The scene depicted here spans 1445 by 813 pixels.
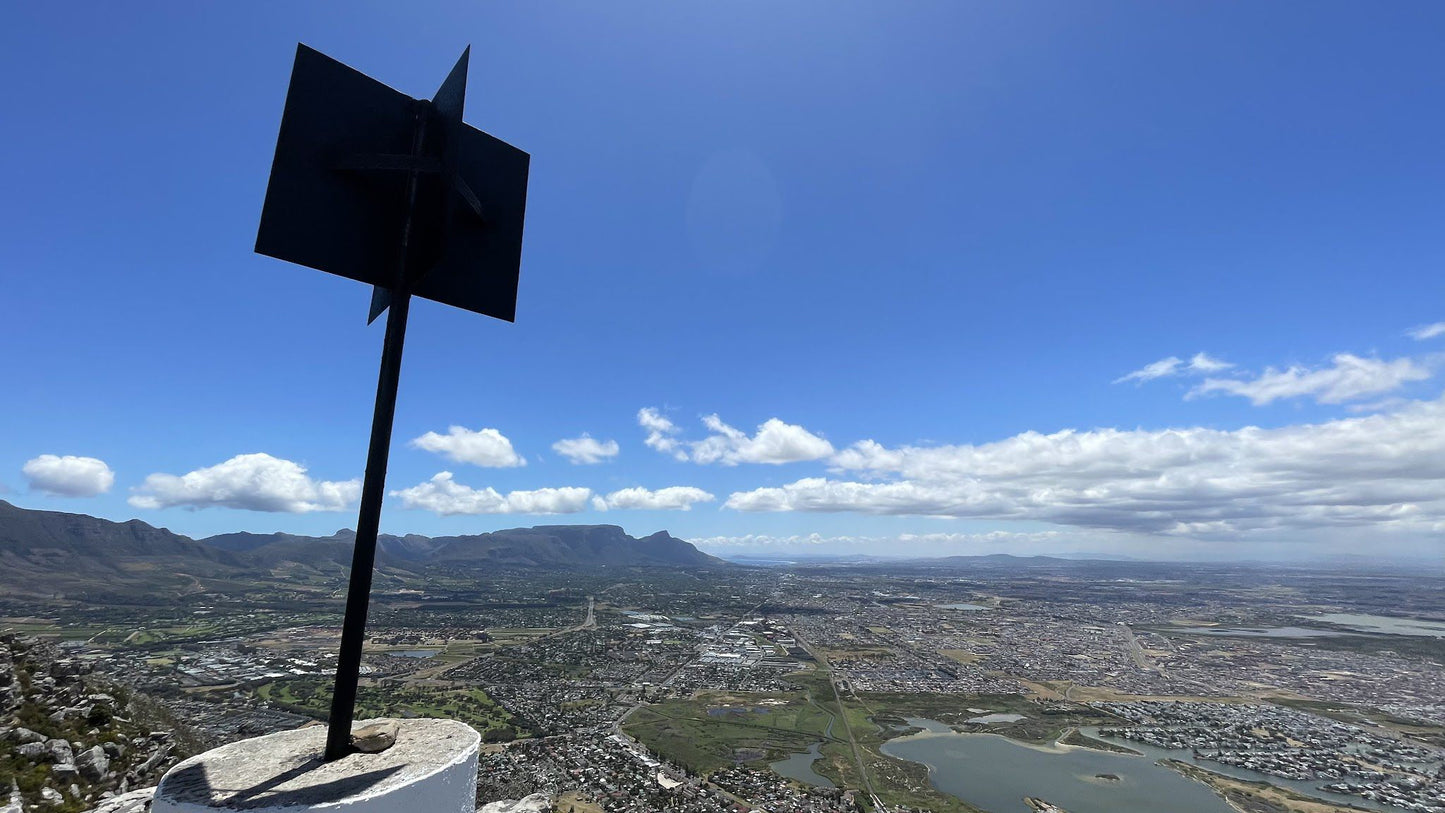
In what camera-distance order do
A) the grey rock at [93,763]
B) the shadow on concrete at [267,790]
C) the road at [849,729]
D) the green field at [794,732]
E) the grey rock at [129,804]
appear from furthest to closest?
the green field at [794,732] → the road at [849,729] → the grey rock at [93,763] → the grey rock at [129,804] → the shadow on concrete at [267,790]

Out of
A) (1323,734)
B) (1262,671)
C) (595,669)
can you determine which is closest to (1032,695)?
(1323,734)

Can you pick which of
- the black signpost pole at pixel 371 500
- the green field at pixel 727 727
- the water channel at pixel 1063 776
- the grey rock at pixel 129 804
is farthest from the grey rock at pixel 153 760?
the water channel at pixel 1063 776

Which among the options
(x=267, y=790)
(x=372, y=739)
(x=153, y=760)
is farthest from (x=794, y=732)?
(x=267, y=790)

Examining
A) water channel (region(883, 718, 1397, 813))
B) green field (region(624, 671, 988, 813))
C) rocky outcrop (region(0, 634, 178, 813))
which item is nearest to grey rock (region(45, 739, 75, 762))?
rocky outcrop (region(0, 634, 178, 813))

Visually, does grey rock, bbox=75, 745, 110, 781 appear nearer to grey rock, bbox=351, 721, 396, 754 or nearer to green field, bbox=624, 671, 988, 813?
grey rock, bbox=351, 721, 396, 754

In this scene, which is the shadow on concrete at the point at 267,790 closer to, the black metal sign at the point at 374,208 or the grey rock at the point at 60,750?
the black metal sign at the point at 374,208

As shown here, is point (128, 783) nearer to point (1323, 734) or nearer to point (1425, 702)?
point (1323, 734)
